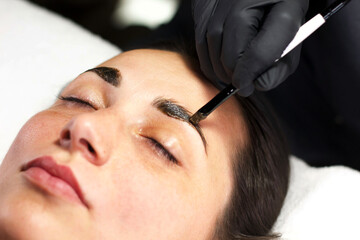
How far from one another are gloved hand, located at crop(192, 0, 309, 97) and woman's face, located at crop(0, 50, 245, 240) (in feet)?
Result: 0.28

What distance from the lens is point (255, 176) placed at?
3.77 feet

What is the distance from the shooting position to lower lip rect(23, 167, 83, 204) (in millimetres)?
859

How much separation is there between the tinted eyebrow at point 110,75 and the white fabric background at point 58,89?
424 mm

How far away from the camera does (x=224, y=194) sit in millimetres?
1066

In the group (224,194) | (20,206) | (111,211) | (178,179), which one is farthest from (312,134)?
(20,206)

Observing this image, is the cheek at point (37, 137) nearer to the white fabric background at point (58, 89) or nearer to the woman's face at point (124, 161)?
the woman's face at point (124, 161)

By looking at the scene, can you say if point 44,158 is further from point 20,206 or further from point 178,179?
point 178,179

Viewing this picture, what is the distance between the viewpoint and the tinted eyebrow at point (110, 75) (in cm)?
104

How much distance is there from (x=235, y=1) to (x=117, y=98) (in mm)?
392

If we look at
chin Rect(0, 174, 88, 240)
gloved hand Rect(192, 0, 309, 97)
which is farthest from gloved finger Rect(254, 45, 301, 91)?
chin Rect(0, 174, 88, 240)

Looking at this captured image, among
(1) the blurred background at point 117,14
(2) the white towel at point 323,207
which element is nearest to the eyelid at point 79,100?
(2) the white towel at point 323,207

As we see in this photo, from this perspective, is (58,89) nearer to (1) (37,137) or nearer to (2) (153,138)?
(1) (37,137)

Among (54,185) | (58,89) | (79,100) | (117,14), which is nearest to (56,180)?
(54,185)

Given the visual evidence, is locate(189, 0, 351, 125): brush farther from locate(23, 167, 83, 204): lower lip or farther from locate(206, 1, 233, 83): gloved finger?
locate(23, 167, 83, 204): lower lip
